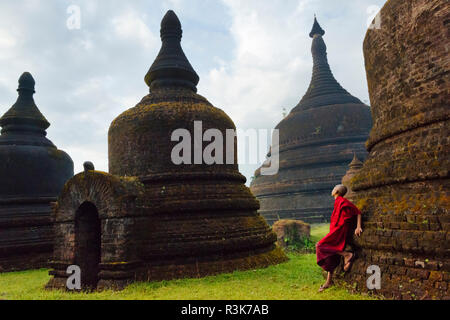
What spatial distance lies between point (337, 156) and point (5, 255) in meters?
15.9

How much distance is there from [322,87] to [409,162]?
63.3 ft

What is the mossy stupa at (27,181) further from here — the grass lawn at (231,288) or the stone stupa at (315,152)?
the stone stupa at (315,152)

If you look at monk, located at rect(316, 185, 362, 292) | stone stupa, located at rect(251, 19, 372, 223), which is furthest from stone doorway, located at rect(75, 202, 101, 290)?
stone stupa, located at rect(251, 19, 372, 223)

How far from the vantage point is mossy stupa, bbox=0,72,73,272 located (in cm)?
1077

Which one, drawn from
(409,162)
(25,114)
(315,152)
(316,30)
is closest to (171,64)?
(25,114)

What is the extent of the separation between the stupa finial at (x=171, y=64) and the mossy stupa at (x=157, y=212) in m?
0.54

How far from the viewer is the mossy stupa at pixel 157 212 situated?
23.1ft

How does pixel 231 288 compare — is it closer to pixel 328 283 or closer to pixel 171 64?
pixel 328 283

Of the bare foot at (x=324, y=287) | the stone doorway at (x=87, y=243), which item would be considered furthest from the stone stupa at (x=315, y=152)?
the stone doorway at (x=87, y=243)

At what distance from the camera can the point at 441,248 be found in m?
4.10

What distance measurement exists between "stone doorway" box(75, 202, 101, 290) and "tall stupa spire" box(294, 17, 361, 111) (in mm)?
17752

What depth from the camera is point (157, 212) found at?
769cm
